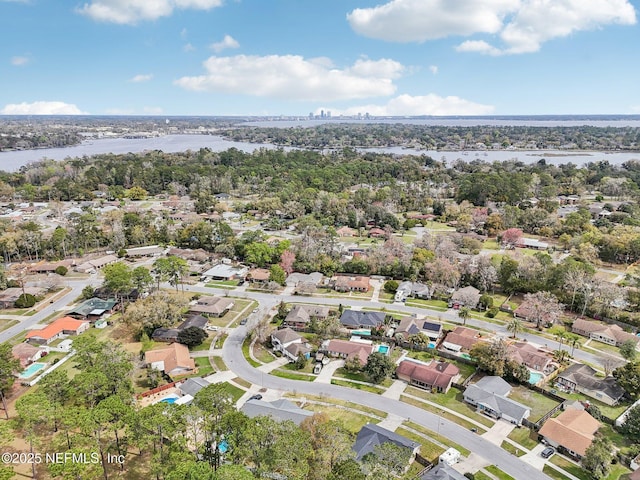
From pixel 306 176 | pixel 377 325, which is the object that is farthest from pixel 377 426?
pixel 306 176

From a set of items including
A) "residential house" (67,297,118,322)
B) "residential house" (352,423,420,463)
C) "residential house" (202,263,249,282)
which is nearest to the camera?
"residential house" (352,423,420,463)

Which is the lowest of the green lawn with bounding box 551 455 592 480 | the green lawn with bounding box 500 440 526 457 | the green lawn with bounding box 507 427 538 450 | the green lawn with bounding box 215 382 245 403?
the green lawn with bounding box 551 455 592 480

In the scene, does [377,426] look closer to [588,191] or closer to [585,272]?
[585,272]

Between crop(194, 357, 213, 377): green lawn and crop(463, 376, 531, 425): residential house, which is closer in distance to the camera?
crop(463, 376, 531, 425): residential house

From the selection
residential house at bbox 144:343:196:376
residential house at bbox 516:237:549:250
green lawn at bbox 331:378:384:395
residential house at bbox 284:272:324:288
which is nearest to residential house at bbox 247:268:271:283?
residential house at bbox 284:272:324:288

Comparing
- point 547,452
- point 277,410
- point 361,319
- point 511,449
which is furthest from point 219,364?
point 547,452

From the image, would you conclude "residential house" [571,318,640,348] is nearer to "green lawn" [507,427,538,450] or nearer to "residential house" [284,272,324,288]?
"green lawn" [507,427,538,450]
